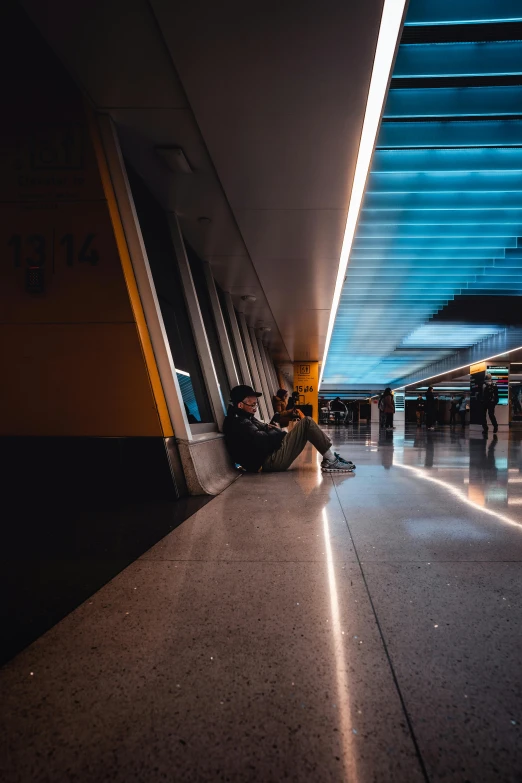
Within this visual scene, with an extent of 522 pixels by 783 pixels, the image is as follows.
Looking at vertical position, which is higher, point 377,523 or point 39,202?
point 39,202

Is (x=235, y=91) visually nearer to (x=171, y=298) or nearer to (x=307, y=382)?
(x=171, y=298)

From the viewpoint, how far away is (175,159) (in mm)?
4512

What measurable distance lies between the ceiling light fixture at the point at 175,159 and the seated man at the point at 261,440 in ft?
8.18

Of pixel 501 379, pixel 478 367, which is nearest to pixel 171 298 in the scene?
pixel 478 367

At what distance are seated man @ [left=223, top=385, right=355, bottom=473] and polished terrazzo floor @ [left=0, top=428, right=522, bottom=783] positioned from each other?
9.07 ft

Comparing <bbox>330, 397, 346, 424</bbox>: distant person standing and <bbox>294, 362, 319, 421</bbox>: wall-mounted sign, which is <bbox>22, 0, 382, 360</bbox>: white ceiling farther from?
<bbox>330, 397, 346, 424</bbox>: distant person standing

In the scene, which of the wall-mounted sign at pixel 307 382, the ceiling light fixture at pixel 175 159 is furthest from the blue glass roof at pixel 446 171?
the wall-mounted sign at pixel 307 382

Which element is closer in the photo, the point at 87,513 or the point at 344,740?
the point at 344,740

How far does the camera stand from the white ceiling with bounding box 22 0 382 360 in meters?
2.83

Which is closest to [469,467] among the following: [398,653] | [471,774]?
[398,653]

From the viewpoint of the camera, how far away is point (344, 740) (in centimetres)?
104

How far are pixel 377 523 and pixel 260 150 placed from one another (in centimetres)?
360

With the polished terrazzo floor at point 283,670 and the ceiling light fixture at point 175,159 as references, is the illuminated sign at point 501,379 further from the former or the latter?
the polished terrazzo floor at point 283,670

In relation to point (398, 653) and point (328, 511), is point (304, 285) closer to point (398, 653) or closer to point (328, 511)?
point (328, 511)
